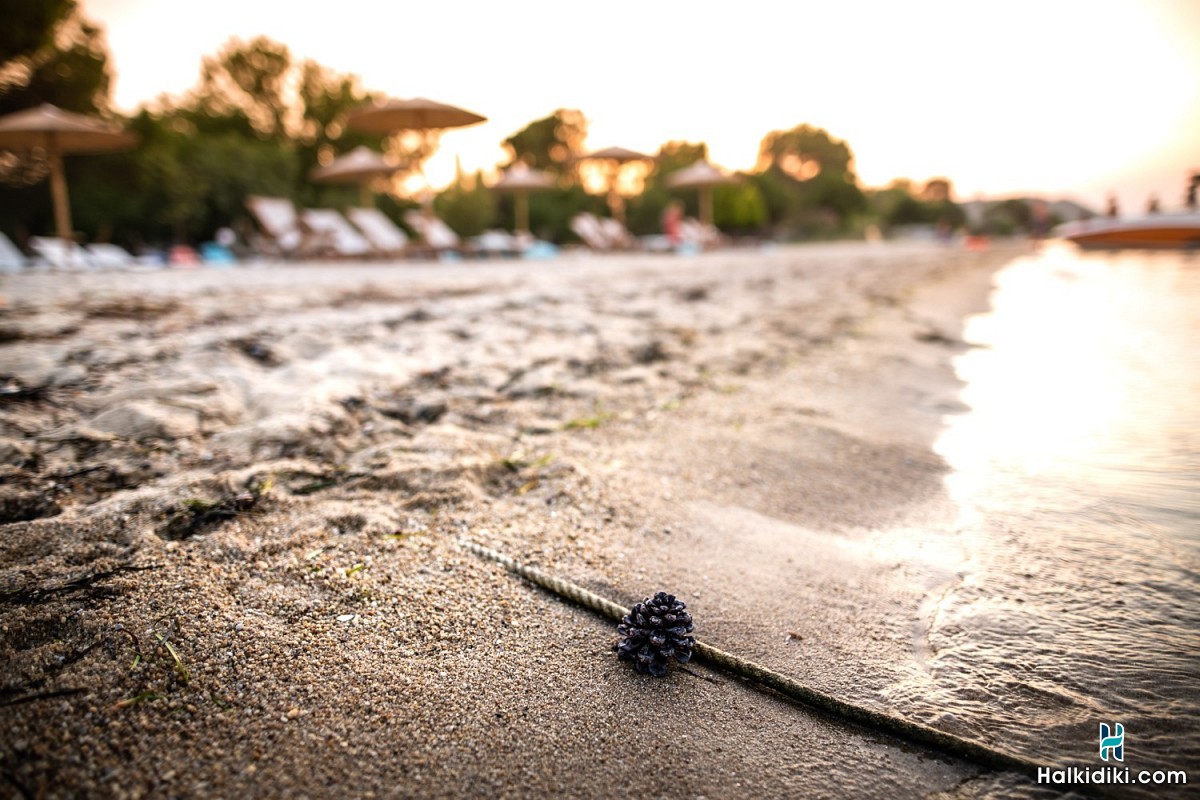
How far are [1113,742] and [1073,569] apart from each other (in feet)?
2.24

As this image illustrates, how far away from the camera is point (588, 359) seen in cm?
326

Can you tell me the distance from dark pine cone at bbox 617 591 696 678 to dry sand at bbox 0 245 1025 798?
0.03 metres

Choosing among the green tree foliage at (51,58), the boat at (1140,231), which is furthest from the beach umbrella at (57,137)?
the boat at (1140,231)

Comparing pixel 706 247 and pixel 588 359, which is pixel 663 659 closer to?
pixel 588 359

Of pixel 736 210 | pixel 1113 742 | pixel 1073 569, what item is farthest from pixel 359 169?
pixel 736 210

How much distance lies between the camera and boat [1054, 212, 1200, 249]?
372cm

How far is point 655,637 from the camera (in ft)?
3.72

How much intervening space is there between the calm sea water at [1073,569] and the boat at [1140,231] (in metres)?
0.97

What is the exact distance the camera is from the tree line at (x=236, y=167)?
1324cm

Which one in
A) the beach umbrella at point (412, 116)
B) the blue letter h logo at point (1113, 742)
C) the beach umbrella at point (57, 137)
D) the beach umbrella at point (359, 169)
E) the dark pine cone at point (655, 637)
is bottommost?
the blue letter h logo at point (1113, 742)

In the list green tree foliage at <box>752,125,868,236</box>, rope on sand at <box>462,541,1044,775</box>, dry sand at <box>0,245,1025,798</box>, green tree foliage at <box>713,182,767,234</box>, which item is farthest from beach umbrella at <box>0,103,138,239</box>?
green tree foliage at <box>752,125,868,236</box>

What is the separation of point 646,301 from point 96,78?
674 inches

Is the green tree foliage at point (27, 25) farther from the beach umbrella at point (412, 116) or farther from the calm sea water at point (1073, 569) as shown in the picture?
the calm sea water at point (1073, 569)

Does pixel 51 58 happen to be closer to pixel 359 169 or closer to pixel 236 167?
pixel 236 167
